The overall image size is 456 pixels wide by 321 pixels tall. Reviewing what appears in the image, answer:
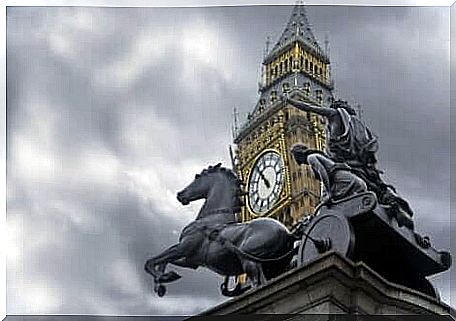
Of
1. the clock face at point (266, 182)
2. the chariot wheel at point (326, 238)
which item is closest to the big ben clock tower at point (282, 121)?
the clock face at point (266, 182)

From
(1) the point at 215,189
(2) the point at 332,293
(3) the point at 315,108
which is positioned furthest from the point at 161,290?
(3) the point at 315,108

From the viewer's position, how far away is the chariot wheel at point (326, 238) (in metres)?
5.02

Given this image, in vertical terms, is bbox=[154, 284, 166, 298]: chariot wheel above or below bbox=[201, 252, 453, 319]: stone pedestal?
above

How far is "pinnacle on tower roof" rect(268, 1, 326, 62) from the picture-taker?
5.36 metres

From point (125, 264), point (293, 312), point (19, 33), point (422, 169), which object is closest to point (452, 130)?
point (422, 169)

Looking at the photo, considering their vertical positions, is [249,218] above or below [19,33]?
below

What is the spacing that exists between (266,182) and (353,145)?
0.37 meters

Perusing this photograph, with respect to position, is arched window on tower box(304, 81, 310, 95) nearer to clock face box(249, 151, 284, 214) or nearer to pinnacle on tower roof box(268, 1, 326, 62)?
pinnacle on tower roof box(268, 1, 326, 62)

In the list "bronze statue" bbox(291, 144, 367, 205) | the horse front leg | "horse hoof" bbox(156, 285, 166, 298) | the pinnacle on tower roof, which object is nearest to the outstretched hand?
"bronze statue" bbox(291, 144, 367, 205)

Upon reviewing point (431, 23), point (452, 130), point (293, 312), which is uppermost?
point (431, 23)

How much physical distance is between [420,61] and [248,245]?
1.00 meters

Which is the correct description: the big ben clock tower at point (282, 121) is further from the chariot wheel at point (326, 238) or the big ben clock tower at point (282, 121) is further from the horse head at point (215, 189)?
the chariot wheel at point (326, 238)

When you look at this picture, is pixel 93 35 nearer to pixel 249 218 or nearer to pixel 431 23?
pixel 249 218

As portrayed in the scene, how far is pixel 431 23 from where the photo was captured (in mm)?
5309
